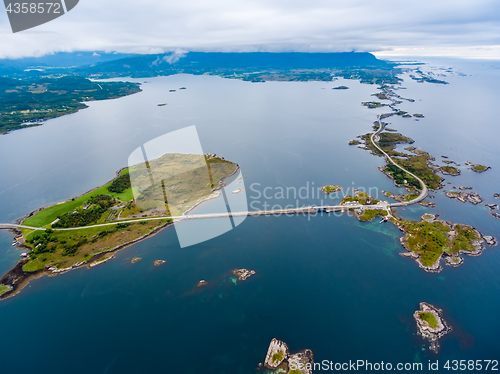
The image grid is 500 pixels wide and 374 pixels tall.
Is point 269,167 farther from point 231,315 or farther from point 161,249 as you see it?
point 231,315

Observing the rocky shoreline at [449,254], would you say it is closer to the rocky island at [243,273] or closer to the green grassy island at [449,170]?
the rocky island at [243,273]

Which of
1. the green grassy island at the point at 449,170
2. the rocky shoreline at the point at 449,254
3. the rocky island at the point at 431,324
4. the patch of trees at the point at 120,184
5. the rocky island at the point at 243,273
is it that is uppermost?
the patch of trees at the point at 120,184

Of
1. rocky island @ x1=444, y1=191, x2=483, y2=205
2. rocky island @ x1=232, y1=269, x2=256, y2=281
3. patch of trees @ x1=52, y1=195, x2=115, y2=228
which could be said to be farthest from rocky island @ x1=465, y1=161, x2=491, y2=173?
patch of trees @ x1=52, y1=195, x2=115, y2=228

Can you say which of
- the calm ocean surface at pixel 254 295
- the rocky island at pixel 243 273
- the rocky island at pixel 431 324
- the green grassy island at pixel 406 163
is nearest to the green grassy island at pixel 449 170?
the calm ocean surface at pixel 254 295

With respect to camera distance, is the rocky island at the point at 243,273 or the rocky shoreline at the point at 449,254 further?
the rocky shoreline at the point at 449,254

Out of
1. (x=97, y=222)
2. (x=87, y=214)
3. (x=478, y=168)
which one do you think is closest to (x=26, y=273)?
(x=97, y=222)
